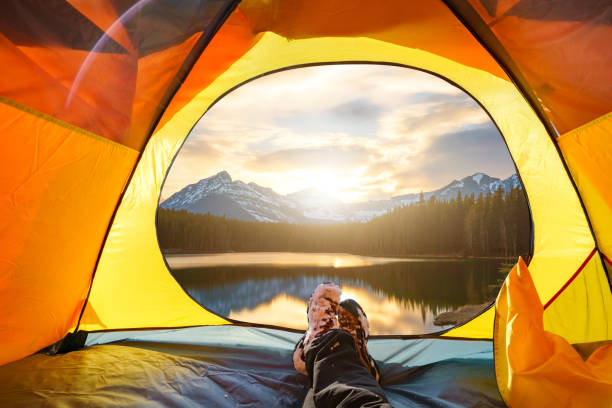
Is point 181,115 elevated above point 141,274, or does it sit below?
above

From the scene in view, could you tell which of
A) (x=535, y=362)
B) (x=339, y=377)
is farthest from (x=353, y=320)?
(x=535, y=362)

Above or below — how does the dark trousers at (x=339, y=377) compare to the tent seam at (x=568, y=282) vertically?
below

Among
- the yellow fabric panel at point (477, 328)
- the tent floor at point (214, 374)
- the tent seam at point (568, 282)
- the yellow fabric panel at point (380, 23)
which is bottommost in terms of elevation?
the tent floor at point (214, 374)

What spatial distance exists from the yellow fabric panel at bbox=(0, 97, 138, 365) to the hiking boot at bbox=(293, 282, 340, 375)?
1009 millimetres

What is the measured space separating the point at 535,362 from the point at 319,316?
2.48 ft

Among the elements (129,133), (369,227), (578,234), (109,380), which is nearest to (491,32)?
(578,234)

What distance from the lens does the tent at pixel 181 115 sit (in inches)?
39.9

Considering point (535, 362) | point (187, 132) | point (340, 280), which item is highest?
point (187, 132)

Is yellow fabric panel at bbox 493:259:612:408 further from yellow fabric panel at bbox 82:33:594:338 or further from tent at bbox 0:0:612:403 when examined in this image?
yellow fabric panel at bbox 82:33:594:338

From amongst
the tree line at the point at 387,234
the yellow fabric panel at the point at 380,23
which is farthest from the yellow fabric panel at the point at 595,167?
the tree line at the point at 387,234

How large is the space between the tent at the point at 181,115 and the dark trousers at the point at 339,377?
409 millimetres

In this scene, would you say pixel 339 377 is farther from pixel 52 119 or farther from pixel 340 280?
pixel 340 280

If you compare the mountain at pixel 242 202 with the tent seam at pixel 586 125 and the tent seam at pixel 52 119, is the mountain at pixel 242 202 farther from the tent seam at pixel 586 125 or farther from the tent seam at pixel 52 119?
the tent seam at pixel 586 125

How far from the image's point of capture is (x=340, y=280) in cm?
366
